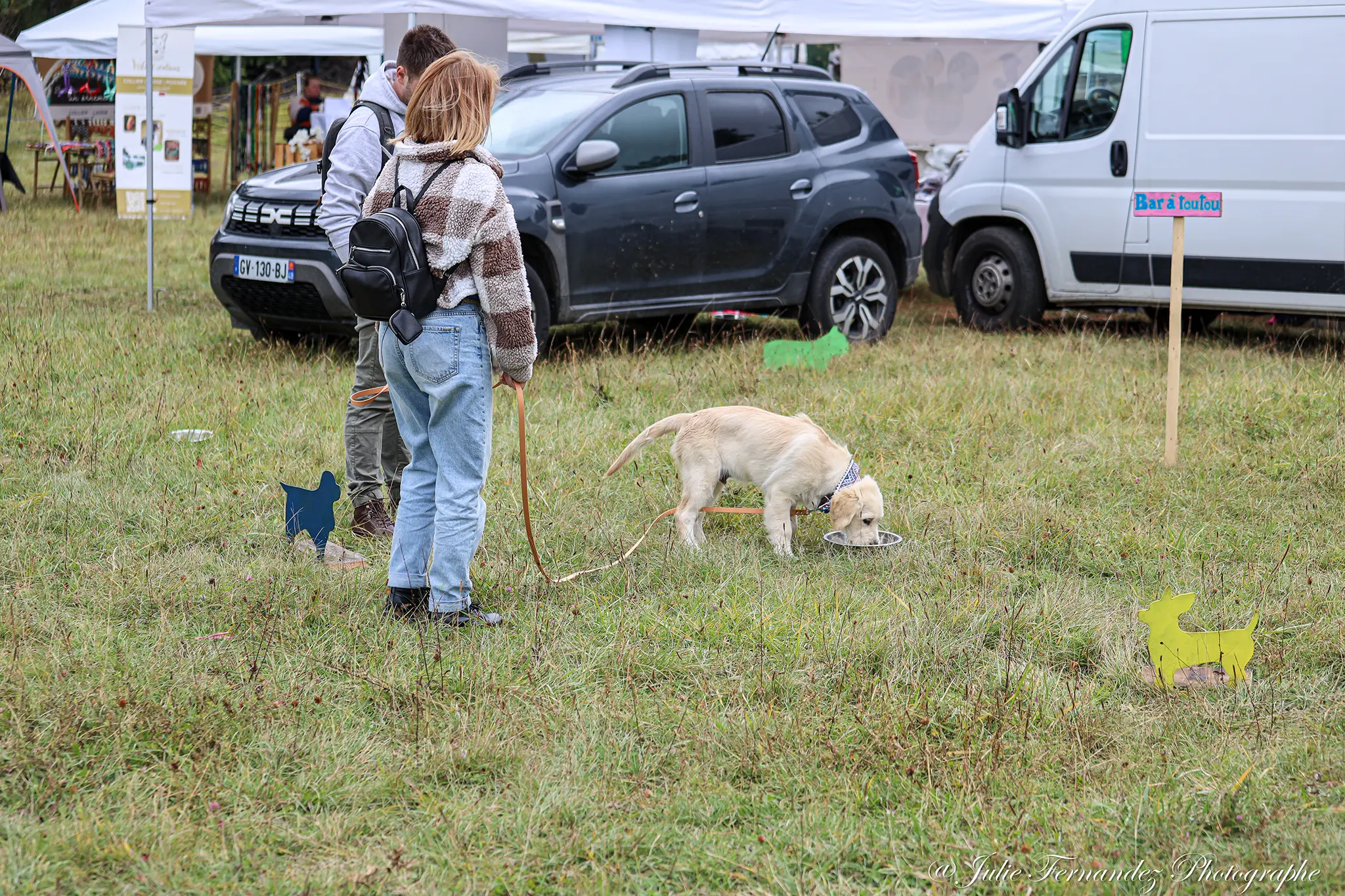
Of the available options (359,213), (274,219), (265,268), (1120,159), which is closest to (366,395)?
(359,213)

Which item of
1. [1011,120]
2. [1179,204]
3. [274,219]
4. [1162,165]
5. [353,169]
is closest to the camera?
[353,169]

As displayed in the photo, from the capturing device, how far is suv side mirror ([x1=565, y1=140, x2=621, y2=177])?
745 cm

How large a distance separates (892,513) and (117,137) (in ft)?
26.5

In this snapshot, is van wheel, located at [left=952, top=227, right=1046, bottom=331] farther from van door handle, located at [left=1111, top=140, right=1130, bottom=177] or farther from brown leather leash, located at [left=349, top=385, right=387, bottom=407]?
brown leather leash, located at [left=349, top=385, right=387, bottom=407]

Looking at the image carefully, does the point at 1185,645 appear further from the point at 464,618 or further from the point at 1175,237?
the point at 1175,237

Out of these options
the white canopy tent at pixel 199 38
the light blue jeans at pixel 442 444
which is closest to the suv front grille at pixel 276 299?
the light blue jeans at pixel 442 444

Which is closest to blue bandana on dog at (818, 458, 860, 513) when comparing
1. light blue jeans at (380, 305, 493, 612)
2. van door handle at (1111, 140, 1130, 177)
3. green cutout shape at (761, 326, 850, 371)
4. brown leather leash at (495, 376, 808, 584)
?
brown leather leash at (495, 376, 808, 584)

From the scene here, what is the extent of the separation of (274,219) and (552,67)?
7.77 ft

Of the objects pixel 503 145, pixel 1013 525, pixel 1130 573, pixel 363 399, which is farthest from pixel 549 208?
pixel 1130 573

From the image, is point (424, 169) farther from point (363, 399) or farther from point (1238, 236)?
point (1238, 236)

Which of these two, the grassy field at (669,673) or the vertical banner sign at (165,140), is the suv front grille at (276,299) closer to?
the grassy field at (669,673)

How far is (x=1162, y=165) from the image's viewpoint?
852 cm

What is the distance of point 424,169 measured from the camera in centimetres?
364

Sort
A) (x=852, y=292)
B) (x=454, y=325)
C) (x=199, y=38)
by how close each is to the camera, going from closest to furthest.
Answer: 1. (x=454, y=325)
2. (x=852, y=292)
3. (x=199, y=38)
